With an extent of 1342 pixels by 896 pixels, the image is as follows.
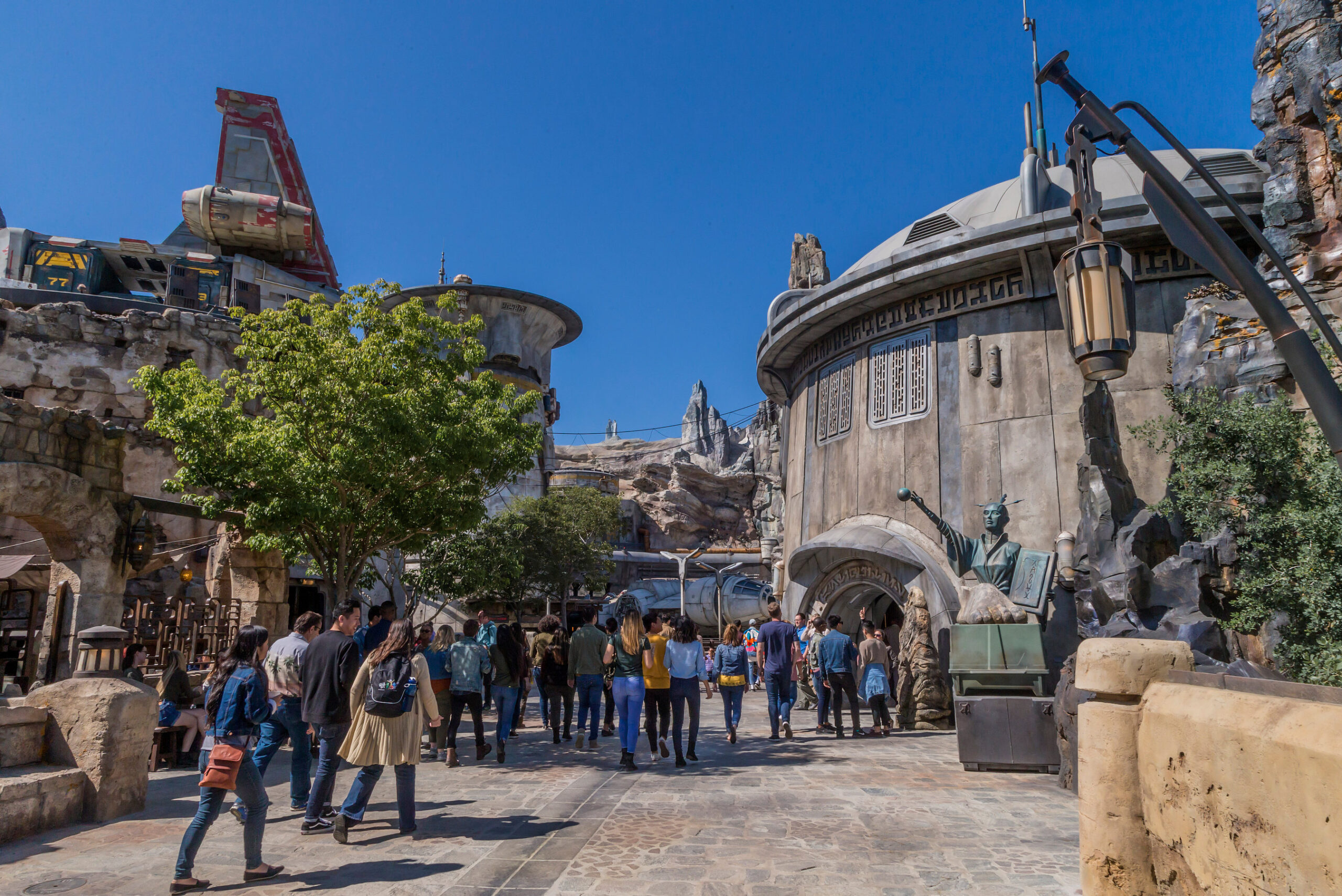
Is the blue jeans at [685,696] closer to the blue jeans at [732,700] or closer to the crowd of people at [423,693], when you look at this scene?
the crowd of people at [423,693]

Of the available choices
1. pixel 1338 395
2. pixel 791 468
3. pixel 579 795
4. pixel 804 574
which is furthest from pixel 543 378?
pixel 1338 395

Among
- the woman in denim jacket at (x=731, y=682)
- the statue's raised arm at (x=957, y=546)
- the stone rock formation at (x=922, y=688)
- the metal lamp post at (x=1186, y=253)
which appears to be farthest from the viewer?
the statue's raised arm at (x=957, y=546)

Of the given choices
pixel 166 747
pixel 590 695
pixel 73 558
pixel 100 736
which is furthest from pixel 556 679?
pixel 73 558

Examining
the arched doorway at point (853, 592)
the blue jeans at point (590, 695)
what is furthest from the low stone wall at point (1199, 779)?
the arched doorway at point (853, 592)

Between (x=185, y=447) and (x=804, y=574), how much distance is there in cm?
1173

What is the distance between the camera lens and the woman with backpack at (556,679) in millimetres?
10969

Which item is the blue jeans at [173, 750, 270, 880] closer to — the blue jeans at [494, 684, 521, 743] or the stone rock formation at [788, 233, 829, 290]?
the blue jeans at [494, 684, 521, 743]

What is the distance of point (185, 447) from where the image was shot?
10672 millimetres

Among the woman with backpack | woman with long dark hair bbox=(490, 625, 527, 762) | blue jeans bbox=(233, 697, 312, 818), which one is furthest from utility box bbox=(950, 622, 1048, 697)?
blue jeans bbox=(233, 697, 312, 818)

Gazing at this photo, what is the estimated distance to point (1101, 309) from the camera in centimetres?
465

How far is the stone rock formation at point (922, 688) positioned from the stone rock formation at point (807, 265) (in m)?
10.2

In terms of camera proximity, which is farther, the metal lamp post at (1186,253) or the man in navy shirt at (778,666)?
the man in navy shirt at (778,666)

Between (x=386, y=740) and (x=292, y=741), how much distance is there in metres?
1.23

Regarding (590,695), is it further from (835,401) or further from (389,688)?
(835,401)
